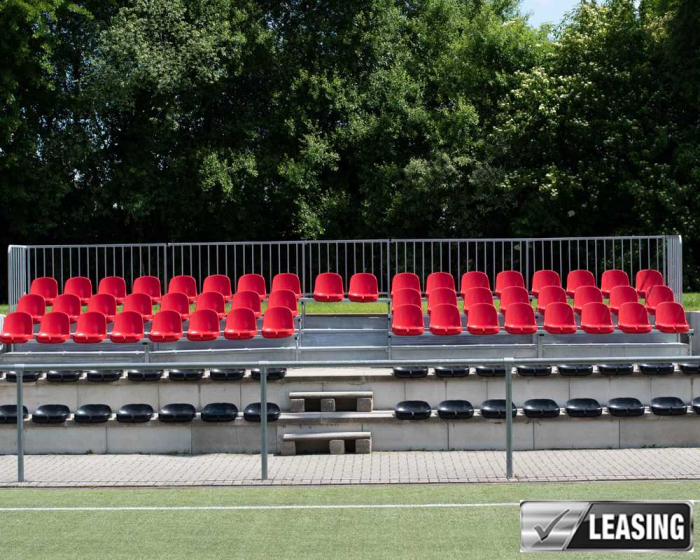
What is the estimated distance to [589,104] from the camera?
96.7 feet

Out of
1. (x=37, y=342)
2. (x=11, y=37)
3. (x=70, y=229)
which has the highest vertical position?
(x=11, y=37)

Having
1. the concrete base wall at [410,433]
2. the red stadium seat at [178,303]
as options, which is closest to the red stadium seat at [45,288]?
the red stadium seat at [178,303]

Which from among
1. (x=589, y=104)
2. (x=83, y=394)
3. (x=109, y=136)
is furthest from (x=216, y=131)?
(x=83, y=394)

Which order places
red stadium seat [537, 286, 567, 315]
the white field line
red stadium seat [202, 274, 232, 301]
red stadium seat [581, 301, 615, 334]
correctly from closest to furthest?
the white field line < red stadium seat [581, 301, 615, 334] < red stadium seat [537, 286, 567, 315] < red stadium seat [202, 274, 232, 301]

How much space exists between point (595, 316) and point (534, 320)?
102cm

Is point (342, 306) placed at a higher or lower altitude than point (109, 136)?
lower

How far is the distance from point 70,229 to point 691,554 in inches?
1039

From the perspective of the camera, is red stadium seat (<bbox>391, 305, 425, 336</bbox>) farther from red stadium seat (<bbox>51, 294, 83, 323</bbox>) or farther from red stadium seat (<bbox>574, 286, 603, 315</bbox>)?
red stadium seat (<bbox>51, 294, 83, 323</bbox>)

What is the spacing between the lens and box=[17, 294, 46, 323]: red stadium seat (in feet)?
57.1

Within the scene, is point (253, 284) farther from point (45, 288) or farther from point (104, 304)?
point (45, 288)

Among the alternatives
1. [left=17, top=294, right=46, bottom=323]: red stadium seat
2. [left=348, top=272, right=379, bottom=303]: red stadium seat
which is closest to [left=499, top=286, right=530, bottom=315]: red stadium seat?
[left=348, top=272, right=379, bottom=303]: red stadium seat

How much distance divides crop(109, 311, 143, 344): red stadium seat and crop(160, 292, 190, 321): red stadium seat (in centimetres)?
105

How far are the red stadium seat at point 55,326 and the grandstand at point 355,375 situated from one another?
2 centimetres

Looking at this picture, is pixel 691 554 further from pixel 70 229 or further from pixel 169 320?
pixel 70 229
